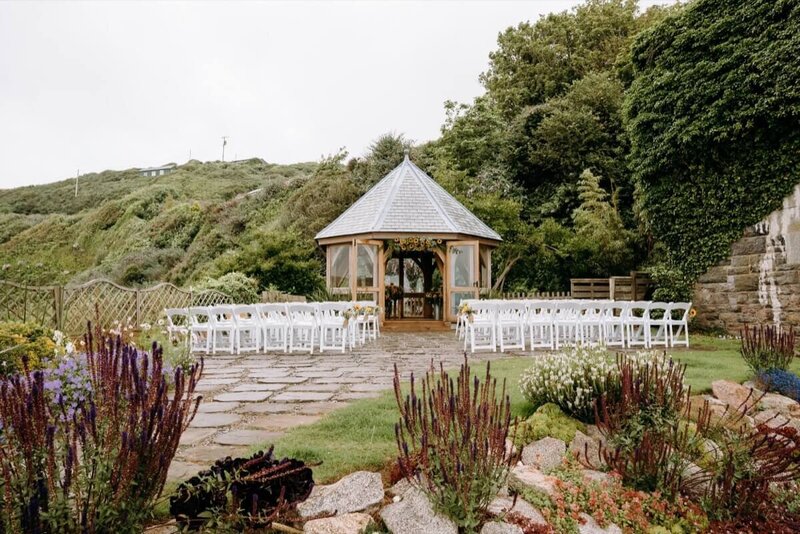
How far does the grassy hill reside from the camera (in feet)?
80.5

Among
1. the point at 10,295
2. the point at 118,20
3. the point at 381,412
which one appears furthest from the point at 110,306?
the point at 381,412

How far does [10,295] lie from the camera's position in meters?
8.03

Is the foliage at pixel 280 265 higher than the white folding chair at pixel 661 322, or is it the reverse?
the foliage at pixel 280 265

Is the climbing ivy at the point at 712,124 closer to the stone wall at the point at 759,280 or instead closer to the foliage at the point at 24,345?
the stone wall at the point at 759,280

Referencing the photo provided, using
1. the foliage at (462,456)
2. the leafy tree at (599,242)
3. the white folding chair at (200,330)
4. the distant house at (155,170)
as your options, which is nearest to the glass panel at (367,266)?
the white folding chair at (200,330)

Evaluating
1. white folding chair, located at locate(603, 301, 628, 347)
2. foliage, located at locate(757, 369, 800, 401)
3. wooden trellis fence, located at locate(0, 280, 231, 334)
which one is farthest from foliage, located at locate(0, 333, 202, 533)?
white folding chair, located at locate(603, 301, 628, 347)

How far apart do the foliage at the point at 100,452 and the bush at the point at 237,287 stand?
13374 mm

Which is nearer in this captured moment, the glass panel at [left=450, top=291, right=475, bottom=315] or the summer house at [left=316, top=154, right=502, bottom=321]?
the summer house at [left=316, top=154, right=502, bottom=321]

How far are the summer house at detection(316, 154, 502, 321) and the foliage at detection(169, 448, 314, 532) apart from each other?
40.5 ft

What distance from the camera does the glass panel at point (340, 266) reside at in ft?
52.0

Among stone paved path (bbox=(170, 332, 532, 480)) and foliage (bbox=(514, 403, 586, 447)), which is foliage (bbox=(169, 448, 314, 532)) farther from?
foliage (bbox=(514, 403, 586, 447))

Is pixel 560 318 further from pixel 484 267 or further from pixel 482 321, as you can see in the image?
pixel 484 267

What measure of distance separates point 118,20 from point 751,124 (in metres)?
14.2

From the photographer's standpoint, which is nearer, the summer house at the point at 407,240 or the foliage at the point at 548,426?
the foliage at the point at 548,426
